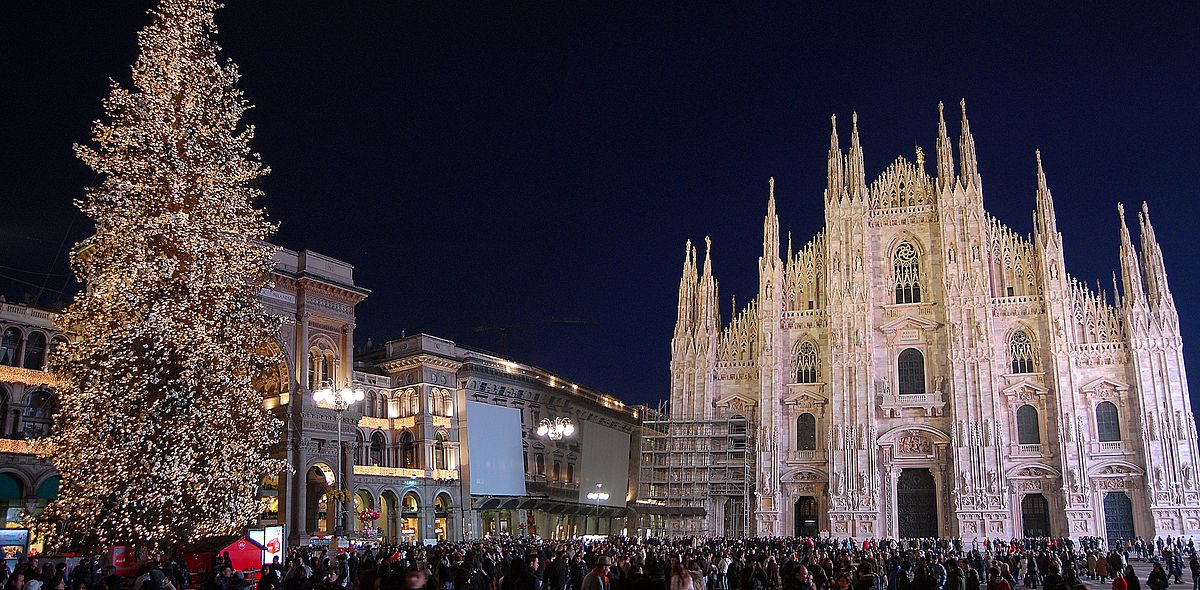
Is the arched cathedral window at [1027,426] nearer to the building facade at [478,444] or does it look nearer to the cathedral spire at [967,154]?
the cathedral spire at [967,154]

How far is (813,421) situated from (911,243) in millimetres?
11803

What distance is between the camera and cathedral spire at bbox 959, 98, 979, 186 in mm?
55750

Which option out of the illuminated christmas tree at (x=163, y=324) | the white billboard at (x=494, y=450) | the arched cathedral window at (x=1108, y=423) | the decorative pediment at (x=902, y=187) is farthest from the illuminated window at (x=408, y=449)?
the arched cathedral window at (x=1108, y=423)

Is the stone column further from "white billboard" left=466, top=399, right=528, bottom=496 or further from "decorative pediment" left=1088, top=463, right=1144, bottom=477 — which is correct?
"decorative pediment" left=1088, top=463, right=1144, bottom=477

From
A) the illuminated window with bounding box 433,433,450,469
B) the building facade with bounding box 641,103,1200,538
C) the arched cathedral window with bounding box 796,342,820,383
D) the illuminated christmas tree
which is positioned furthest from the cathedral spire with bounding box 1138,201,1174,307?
the illuminated christmas tree

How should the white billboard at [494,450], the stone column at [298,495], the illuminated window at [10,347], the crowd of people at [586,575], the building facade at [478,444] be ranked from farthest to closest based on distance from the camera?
1. the white billboard at [494,450]
2. the building facade at [478,444]
3. the stone column at [298,495]
4. the illuminated window at [10,347]
5. the crowd of people at [586,575]

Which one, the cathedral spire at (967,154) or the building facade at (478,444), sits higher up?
the cathedral spire at (967,154)

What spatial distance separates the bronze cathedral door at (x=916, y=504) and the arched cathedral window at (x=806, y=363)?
7.28 m

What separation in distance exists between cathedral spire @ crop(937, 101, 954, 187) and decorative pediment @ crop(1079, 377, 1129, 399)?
13.2 m

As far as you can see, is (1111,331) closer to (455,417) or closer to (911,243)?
(911,243)

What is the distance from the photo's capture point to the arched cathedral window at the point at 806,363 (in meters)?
56.8

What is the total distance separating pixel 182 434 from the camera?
2164 centimetres

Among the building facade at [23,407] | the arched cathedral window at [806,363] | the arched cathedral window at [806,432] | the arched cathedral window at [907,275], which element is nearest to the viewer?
the building facade at [23,407]

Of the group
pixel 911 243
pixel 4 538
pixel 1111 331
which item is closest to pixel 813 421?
pixel 911 243
